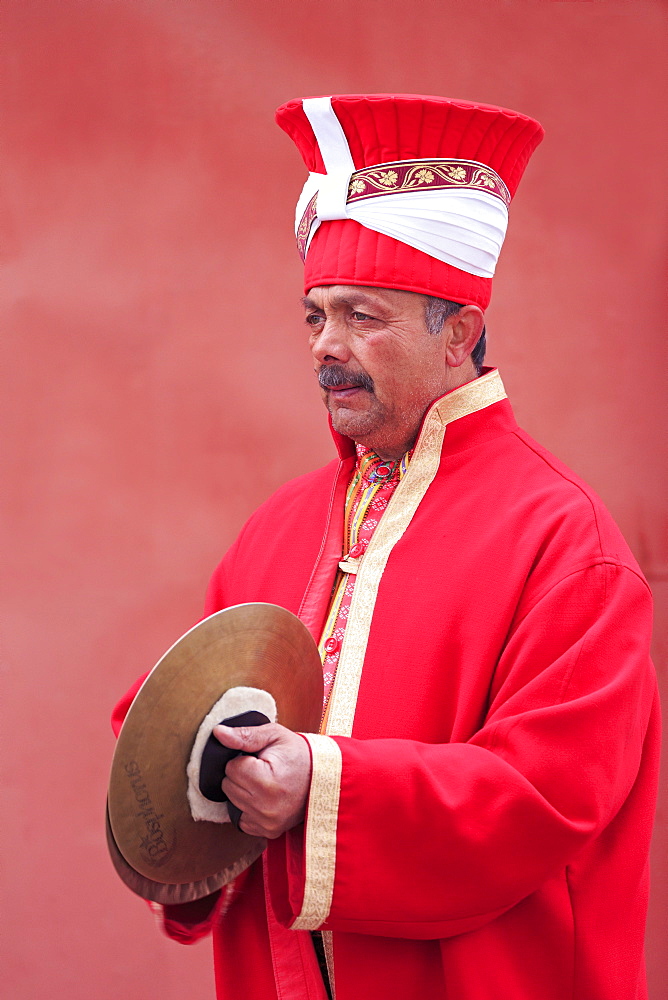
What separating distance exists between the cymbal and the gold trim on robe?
13 centimetres

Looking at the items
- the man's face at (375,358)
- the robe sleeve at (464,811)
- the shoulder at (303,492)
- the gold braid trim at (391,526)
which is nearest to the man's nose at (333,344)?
the man's face at (375,358)

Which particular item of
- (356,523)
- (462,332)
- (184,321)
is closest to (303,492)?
(356,523)

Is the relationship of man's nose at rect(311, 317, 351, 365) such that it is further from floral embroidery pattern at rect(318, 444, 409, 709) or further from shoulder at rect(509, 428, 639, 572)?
shoulder at rect(509, 428, 639, 572)

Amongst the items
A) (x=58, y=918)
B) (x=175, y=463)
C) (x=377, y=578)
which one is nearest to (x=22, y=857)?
(x=58, y=918)

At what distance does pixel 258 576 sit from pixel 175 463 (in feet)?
3.92

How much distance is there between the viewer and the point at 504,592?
1.84 m

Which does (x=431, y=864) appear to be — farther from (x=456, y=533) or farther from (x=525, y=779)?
(x=456, y=533)

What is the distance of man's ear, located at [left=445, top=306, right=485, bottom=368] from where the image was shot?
214 centimetres

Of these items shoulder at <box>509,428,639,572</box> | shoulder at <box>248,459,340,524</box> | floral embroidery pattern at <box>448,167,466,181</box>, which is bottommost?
shoulder at <box>248,459,340,524</box>

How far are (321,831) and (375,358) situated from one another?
35.3 inches

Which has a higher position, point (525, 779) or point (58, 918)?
point (525, 779)

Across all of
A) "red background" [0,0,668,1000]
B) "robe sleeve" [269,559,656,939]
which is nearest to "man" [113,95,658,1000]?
"robe sleeve" [269,559,656,939]

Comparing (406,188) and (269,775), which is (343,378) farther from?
(269,775)

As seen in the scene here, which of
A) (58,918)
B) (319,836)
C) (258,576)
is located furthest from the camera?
(58,918)
